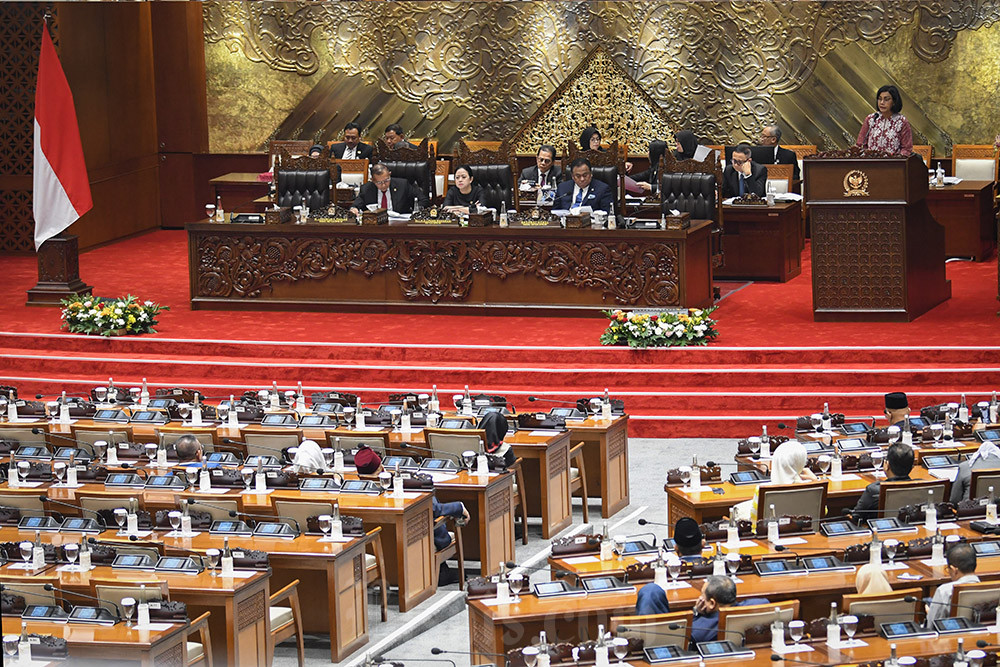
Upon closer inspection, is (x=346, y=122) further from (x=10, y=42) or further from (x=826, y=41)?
(x=826, y=41)

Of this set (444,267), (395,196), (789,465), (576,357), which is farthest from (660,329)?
(789,465)

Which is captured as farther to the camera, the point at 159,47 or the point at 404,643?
the point at 159,47

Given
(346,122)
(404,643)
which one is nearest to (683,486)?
(404,643)

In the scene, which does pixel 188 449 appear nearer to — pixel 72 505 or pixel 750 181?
pixel 72 505

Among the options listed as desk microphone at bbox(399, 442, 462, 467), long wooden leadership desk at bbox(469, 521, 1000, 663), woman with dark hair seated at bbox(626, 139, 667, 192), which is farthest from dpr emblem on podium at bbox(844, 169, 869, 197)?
long wooden leadership desk at bbox(469, 521, 1000, 663)

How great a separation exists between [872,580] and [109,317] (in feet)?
32.0

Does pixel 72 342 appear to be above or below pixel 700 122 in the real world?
below

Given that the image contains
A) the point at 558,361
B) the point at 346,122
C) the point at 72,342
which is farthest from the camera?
the point at 346,122

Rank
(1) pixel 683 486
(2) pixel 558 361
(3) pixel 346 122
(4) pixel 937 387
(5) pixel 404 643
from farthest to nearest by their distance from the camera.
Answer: (3) pixel 346 122, (2) pixel 558 361, (4) pixel 937 387, (1) pixel 683 486, (5) pixel 404 643

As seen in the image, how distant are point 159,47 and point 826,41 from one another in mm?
9050

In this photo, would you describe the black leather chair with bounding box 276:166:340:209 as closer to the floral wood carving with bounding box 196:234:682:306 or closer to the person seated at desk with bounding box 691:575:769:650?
the floral wood carving with bounding box 196:234:682:306

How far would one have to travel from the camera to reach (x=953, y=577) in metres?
8.73

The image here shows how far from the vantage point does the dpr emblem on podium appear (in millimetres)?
14844

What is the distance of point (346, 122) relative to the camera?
22625 millimetres
